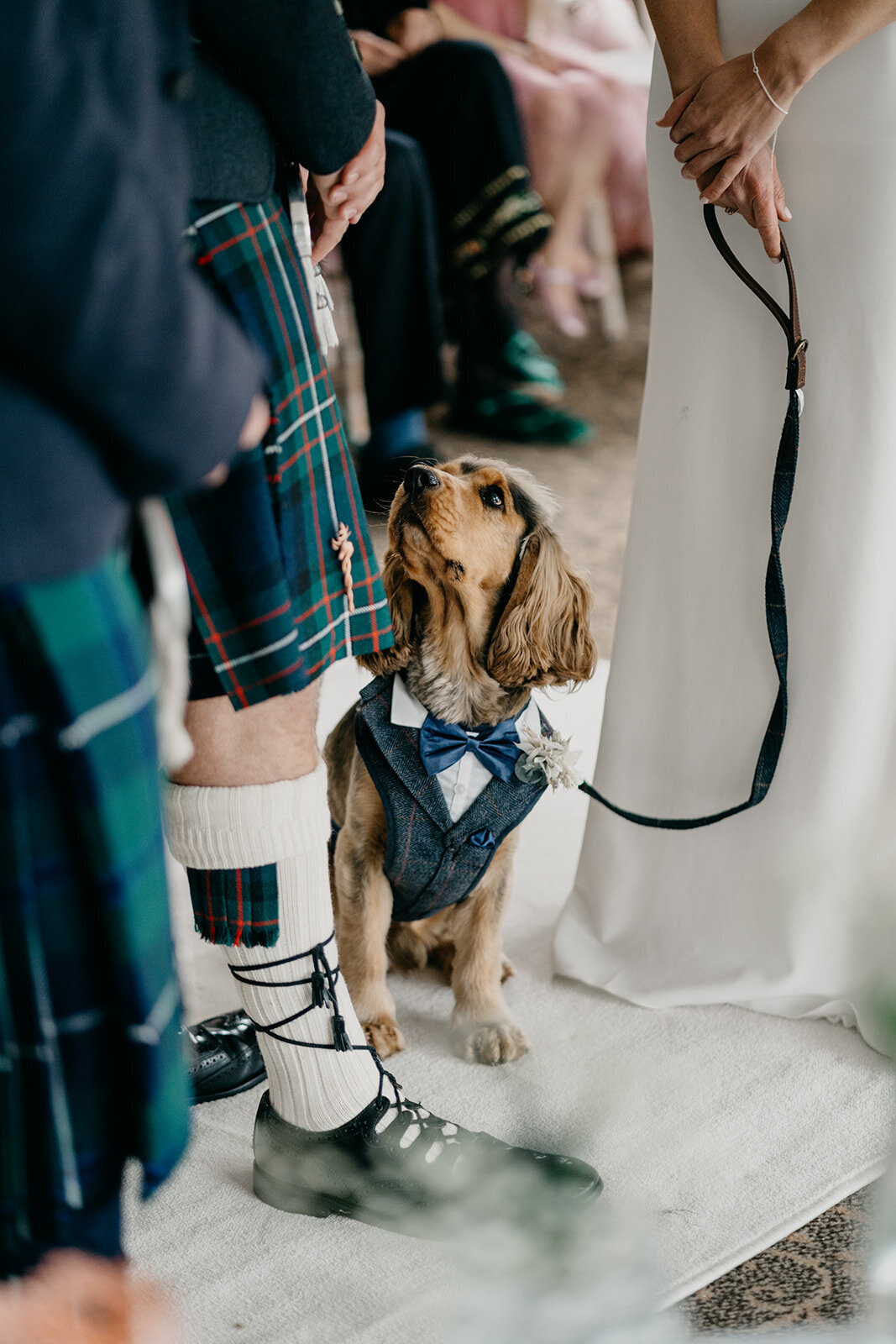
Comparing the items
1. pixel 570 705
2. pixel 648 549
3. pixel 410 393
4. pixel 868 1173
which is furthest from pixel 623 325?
pixel 868 1173

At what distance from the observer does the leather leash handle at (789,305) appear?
1.26 meters

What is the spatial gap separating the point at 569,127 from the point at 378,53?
0.80 metres

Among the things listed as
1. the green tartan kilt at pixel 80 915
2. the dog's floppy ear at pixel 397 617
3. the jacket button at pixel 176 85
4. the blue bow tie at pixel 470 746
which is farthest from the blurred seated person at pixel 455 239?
the green tartan kilt at pixel 80 915

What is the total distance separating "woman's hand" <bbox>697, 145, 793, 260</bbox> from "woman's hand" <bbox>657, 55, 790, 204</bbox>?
0.01 meters

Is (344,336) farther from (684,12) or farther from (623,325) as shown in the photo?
(684,12)

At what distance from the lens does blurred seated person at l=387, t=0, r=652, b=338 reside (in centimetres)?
390

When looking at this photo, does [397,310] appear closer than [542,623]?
No

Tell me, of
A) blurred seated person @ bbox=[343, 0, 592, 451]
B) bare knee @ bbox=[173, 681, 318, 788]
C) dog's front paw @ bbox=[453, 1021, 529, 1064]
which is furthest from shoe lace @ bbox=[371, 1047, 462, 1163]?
blurred seated person @ bbox=[343, 0, 592, 451]

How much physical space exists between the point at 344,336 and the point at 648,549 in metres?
2.92

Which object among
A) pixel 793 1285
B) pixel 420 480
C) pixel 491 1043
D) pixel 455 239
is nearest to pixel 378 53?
pixel 455 239

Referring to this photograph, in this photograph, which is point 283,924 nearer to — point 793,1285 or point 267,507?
point 267,507

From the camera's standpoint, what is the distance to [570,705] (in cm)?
240

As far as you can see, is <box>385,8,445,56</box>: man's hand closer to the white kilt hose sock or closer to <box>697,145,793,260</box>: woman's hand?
<box>697,145,793,260</box>: woman's hand

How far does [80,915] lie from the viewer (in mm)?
639
